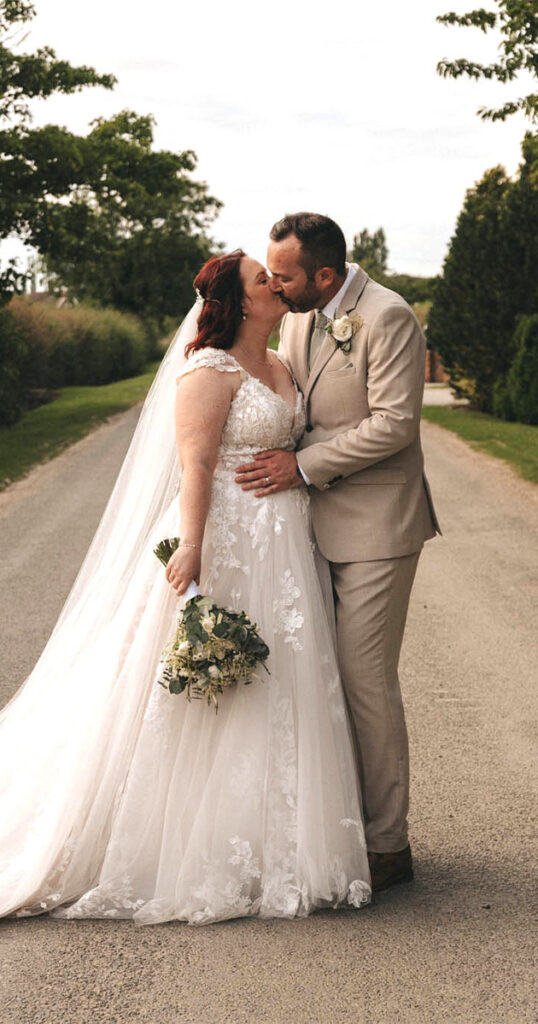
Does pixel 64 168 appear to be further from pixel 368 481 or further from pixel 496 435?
pixel 368 481

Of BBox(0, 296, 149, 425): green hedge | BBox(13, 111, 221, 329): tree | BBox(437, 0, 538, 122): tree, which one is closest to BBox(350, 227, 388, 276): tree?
BBox(0, 296, 149, 425): green hedge

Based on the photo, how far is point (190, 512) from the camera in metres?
3.92

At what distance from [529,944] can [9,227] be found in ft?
64.6

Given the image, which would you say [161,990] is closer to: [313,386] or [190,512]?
[190,512]

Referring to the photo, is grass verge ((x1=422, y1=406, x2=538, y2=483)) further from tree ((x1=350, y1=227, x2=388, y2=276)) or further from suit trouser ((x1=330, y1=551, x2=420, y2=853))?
tree ((x1=350, y1=227, x2=388, y2=276))

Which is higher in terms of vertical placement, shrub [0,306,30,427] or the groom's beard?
the groom's beard

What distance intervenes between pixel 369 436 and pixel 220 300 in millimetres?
717

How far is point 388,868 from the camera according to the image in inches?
156

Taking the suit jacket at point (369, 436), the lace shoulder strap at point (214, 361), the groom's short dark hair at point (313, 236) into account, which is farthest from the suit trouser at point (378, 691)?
the groom's short dark hair at point (313, 236)

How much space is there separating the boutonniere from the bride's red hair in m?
0.35

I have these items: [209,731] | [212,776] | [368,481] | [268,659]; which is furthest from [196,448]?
[212,776]

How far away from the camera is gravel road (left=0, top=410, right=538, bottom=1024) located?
320cm

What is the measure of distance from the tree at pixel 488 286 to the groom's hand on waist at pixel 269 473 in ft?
59.9

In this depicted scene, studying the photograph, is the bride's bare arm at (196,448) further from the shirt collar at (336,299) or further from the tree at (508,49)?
the tree at (508,49)
